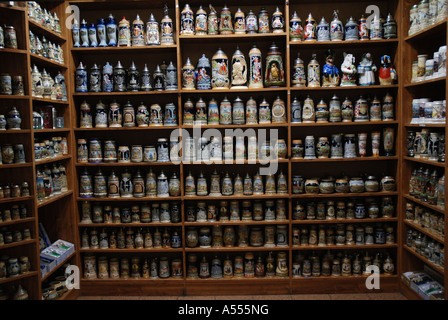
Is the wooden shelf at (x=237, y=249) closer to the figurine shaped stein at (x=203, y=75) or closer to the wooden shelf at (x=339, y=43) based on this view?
the figurine shaped stein at (x=203, y=75)

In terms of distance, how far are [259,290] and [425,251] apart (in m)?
1.40

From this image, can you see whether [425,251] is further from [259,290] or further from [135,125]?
[135,125]

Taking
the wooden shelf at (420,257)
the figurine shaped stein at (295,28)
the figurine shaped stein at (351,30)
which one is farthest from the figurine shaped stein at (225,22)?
the wooden shelf at (420,257)

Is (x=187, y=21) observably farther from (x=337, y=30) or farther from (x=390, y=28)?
(x=390, y=28)

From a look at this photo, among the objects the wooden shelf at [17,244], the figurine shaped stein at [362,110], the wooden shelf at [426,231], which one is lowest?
the wooden shelf at [426,231]

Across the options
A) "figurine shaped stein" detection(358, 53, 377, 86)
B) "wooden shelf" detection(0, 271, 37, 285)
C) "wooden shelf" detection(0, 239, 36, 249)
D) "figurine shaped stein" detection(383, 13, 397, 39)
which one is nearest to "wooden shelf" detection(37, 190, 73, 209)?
"wooden shelf" detection(0, 239, 36, 249)

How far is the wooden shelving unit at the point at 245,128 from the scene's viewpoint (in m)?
3.44

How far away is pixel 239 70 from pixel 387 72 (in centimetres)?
126

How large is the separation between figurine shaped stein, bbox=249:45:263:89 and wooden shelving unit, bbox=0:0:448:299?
9cm

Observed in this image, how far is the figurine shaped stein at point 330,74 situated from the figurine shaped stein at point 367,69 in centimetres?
21

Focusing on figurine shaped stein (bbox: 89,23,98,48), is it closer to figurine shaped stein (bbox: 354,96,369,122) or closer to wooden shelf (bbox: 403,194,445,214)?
figurine shaped stein (bbox: 354,96,369,122)

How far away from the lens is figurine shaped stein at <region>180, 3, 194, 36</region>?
3.45 meters

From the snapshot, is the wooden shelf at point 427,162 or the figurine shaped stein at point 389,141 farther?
the figurine shaped stein at point 389,141

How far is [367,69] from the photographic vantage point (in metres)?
3.49
